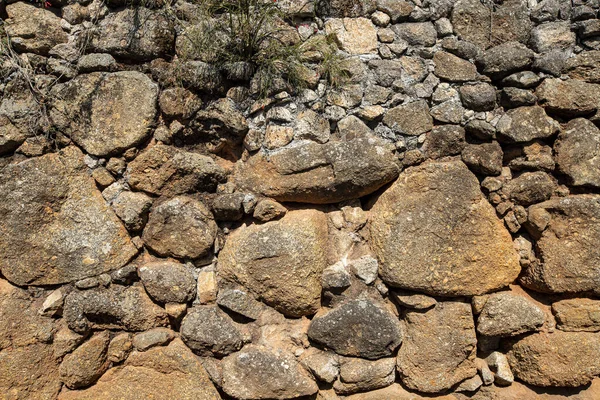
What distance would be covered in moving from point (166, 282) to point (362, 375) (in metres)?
1.04

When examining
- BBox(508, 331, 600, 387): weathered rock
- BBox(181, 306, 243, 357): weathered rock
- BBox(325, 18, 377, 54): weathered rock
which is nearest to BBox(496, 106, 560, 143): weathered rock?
BBox(325, 18, 377, 54): weathered rock

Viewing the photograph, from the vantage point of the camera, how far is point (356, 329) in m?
2.21

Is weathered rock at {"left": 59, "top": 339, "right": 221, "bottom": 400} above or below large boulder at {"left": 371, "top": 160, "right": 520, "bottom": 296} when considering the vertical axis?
below

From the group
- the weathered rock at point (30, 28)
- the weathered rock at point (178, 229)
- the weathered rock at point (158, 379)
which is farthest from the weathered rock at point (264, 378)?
the weathered rock at point (30, 28)

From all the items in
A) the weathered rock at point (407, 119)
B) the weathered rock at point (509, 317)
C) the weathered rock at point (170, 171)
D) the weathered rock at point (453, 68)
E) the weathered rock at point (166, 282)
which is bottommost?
the weathered rock at point (509, 317)

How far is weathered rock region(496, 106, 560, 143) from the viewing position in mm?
2209

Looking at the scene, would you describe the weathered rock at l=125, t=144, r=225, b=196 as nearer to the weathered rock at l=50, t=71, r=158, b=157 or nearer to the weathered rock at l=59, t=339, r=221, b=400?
the weathered rock at l=50, t=71, r=158, b=157

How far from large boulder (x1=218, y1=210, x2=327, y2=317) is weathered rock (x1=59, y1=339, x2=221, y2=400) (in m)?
0.45

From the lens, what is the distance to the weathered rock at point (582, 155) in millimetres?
2205

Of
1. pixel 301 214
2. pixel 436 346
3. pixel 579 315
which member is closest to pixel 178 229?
pixel 301 214

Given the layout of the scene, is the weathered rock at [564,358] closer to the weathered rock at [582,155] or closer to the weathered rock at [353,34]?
the weathered rock at [582,155]

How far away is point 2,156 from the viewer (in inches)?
83.9

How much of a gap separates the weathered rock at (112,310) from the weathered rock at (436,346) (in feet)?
4.01

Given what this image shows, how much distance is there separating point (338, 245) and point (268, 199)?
16.5 inches
